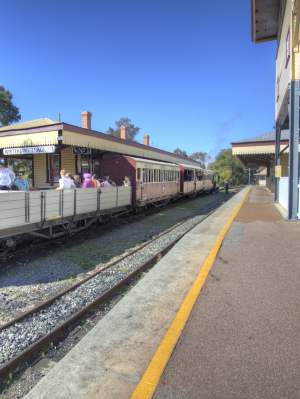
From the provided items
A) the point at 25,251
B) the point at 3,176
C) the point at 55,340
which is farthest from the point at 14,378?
the point at 3,176

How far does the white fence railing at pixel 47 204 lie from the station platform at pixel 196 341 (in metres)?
3.31

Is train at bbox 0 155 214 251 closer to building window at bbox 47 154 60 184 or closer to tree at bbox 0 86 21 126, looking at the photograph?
building window at bbox 47 154 60 184

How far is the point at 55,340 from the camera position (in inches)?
154

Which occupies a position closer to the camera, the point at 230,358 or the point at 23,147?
the point at 230,358

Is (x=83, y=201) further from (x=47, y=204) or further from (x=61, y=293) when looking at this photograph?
(x=61, y=293)

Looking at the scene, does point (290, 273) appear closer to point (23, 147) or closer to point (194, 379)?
point (194, 379)

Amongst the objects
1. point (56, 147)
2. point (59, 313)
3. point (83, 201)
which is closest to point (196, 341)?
point (59, 313)

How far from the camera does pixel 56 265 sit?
281 inches

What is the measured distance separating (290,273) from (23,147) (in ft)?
42.4

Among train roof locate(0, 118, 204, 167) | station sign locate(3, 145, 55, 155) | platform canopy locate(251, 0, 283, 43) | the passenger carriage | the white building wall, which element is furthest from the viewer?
platform canopy locate(251, 0, 283, 43)

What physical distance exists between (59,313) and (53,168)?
45.1 feet

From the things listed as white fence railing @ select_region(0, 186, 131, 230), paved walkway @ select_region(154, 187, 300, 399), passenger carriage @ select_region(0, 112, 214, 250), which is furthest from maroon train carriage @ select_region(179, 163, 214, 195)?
paved walkway @ select_region(154, 187, 300, 399)

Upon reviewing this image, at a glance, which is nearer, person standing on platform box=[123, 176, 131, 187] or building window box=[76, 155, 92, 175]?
person standing on platform box=[123, 176, 131, 187]

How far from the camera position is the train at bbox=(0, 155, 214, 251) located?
273 inches
